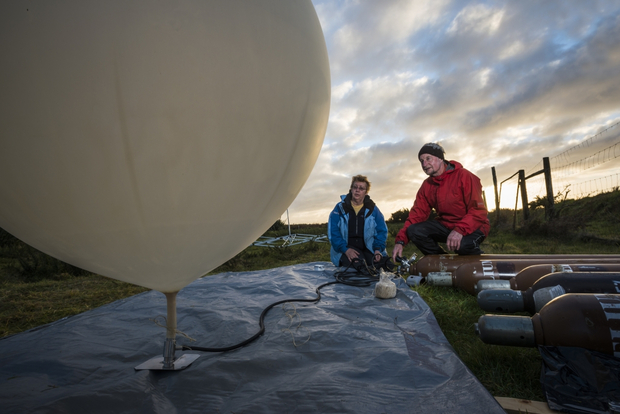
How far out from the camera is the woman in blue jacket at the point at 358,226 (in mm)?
4070

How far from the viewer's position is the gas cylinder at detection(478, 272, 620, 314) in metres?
1.42

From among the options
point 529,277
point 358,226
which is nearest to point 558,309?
point 529,277

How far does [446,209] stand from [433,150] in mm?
727

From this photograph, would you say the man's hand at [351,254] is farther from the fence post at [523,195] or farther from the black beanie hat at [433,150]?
the fence post at [523,195]

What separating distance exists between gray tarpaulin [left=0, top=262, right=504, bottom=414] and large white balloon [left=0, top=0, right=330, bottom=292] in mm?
551

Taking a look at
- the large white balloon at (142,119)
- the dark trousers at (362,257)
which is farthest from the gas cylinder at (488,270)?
the large white balloon at (142,119)

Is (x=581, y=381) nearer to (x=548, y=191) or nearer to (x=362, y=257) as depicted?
(x=362, y=257)

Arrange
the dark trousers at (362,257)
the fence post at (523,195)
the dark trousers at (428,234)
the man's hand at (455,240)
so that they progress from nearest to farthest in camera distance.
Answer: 1. the man's hand at (455,240)
2. the dark trousers at (428,234)
3. the dark trousers at (362,257)
4. the fence post at (523,195)

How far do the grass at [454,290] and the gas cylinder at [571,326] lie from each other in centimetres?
22

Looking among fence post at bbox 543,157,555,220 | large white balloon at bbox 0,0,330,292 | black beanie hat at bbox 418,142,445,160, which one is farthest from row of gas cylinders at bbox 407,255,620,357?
fence post at bbox 543,157,555,220

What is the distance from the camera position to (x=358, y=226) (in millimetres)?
4133

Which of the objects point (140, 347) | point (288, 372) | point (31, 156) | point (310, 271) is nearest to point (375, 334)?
point (288, 372)

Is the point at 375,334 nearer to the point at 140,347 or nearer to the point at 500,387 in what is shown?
the point at 500,387

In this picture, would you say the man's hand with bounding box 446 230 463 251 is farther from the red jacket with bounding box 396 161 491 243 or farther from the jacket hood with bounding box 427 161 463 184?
the jacket hood with bounding box 427 161 463 184
